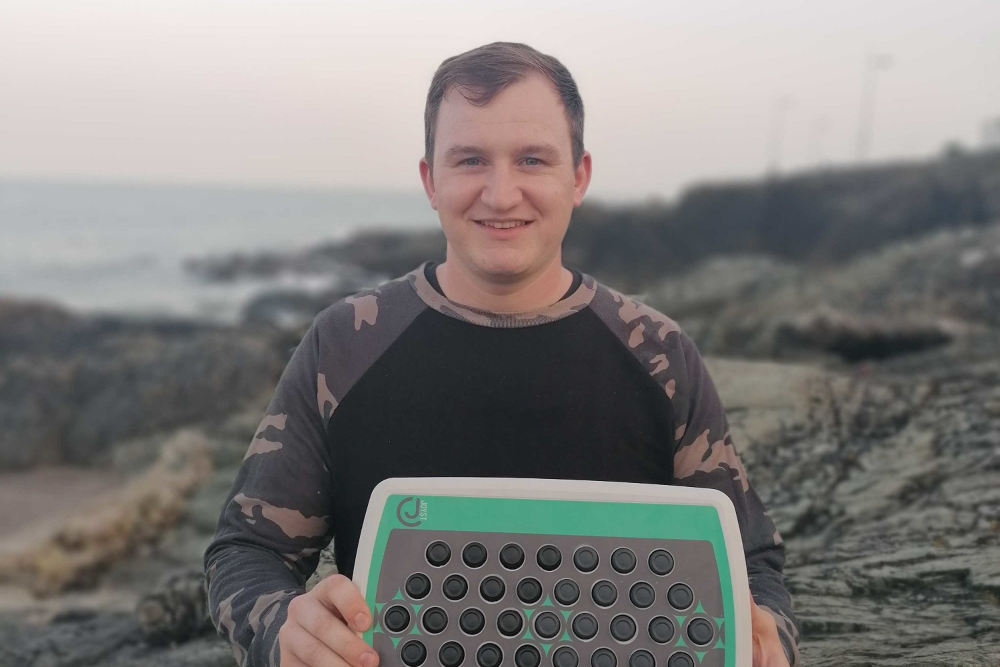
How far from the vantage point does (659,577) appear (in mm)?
1284

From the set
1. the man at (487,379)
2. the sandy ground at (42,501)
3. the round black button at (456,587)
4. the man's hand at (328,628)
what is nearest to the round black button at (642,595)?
the round black button at (456,587)

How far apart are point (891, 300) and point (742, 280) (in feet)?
12.5

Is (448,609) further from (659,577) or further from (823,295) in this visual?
(823,295)

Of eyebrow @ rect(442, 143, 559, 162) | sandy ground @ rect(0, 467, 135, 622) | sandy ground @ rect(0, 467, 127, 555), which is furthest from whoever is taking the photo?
sandy ground @ rect(0, 467, 127, 555)

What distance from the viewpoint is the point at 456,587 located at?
1283 mm

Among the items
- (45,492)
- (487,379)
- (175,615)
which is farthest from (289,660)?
(45,492)

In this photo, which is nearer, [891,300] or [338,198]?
[891,300]

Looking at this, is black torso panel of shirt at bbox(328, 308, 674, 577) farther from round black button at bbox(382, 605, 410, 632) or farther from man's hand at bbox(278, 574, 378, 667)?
round black button at bbox(382, 605, 410, 632)

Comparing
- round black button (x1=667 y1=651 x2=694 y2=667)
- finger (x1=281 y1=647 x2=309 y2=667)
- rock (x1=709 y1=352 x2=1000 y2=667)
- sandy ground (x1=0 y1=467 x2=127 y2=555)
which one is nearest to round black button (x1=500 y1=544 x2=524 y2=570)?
round black button (x1=667 y1=651 x2=694 y2=667)

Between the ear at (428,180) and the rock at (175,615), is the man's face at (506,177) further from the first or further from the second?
the rock at (175,615)

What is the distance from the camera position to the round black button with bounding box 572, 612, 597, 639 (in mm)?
1247

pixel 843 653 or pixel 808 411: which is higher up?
pixel 808 411

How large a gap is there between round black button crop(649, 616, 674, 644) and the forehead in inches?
38.5

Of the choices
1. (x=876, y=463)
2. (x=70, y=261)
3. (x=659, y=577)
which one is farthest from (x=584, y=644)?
(x=70, y=261)
